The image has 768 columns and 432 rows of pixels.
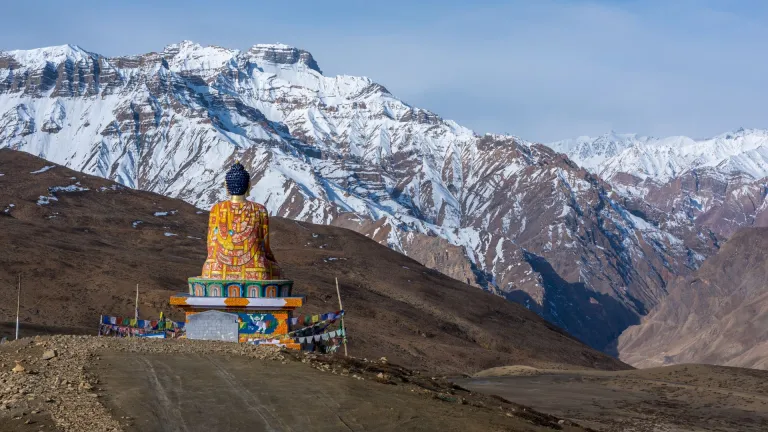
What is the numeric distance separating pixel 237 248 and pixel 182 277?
195 ft

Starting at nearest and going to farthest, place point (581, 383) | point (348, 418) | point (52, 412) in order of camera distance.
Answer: point (52, 412) < point (348, 418) < point (581, 383)

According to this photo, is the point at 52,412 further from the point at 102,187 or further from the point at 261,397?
the point at 102,187

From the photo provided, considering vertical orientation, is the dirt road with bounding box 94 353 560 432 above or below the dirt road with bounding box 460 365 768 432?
above

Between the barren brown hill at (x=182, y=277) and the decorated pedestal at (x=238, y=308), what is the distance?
21.7 meters

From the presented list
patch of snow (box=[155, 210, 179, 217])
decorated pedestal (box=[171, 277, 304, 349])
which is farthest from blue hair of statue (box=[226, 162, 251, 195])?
patch of snow (box=[155, 210, 179, 217])

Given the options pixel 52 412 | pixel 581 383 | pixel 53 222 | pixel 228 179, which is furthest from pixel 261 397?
pixel 53 222

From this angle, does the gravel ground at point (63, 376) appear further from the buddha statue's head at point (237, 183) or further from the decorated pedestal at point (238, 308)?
the buddha statue's head at point (237, 183)

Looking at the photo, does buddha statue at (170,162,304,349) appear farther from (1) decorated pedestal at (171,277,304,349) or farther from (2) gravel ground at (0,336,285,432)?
(2) gravel ground at (0,336,285,432)

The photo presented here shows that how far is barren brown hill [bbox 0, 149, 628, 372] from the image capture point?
254ft

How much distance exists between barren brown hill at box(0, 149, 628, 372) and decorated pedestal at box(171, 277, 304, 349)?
2168 centimetres

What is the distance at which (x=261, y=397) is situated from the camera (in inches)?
917

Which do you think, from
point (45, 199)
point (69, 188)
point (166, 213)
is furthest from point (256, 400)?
point (69, 188)

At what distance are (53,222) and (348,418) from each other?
113 meters

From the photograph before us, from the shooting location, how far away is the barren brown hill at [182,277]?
77438 millimetres
